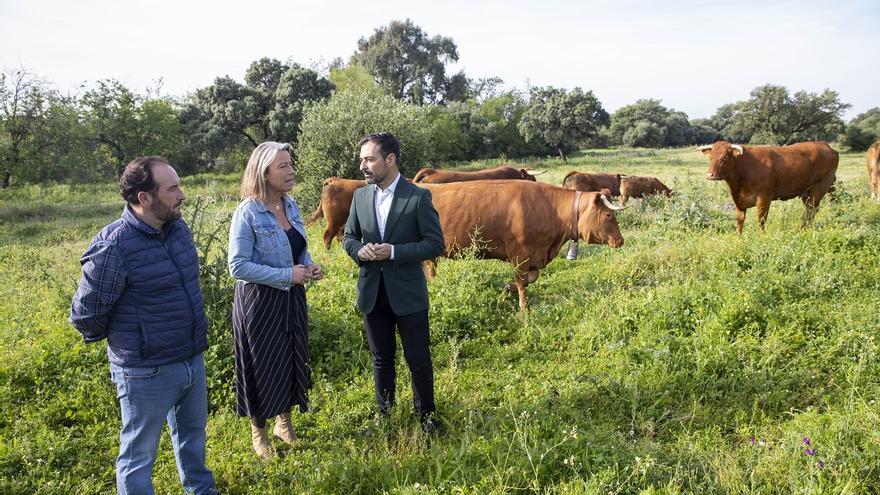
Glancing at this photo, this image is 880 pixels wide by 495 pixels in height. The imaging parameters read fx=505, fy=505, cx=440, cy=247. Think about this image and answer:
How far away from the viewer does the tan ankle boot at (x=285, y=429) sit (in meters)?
3.88

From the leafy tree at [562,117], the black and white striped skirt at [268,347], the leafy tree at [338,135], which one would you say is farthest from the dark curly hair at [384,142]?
the leafy tree at [562,117]

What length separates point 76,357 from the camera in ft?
16.0

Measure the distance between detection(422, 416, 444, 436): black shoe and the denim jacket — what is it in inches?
58.2

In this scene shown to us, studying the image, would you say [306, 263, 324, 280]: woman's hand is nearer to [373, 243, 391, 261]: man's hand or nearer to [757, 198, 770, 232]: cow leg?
[373, 243, 391, 261]: man's hand

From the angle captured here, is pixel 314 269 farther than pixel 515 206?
No

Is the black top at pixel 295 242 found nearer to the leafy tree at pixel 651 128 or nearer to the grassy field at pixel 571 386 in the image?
the grassy field at pixel 571 386

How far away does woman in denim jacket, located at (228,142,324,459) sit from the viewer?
11.2 feet

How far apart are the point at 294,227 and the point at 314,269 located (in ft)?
1.27

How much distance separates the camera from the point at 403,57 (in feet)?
190

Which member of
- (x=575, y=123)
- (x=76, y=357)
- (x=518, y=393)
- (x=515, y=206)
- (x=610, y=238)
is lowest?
(x=518, y=393)

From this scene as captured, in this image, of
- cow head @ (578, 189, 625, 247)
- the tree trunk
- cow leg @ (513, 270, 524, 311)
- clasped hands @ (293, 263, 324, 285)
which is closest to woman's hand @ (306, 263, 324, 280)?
clasped hands @ (293, 263, 324, 285)

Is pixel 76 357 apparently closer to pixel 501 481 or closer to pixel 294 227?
pixel 294 227

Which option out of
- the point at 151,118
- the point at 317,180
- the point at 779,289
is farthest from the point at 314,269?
the point at 151,118

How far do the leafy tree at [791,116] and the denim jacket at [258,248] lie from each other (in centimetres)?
5087
